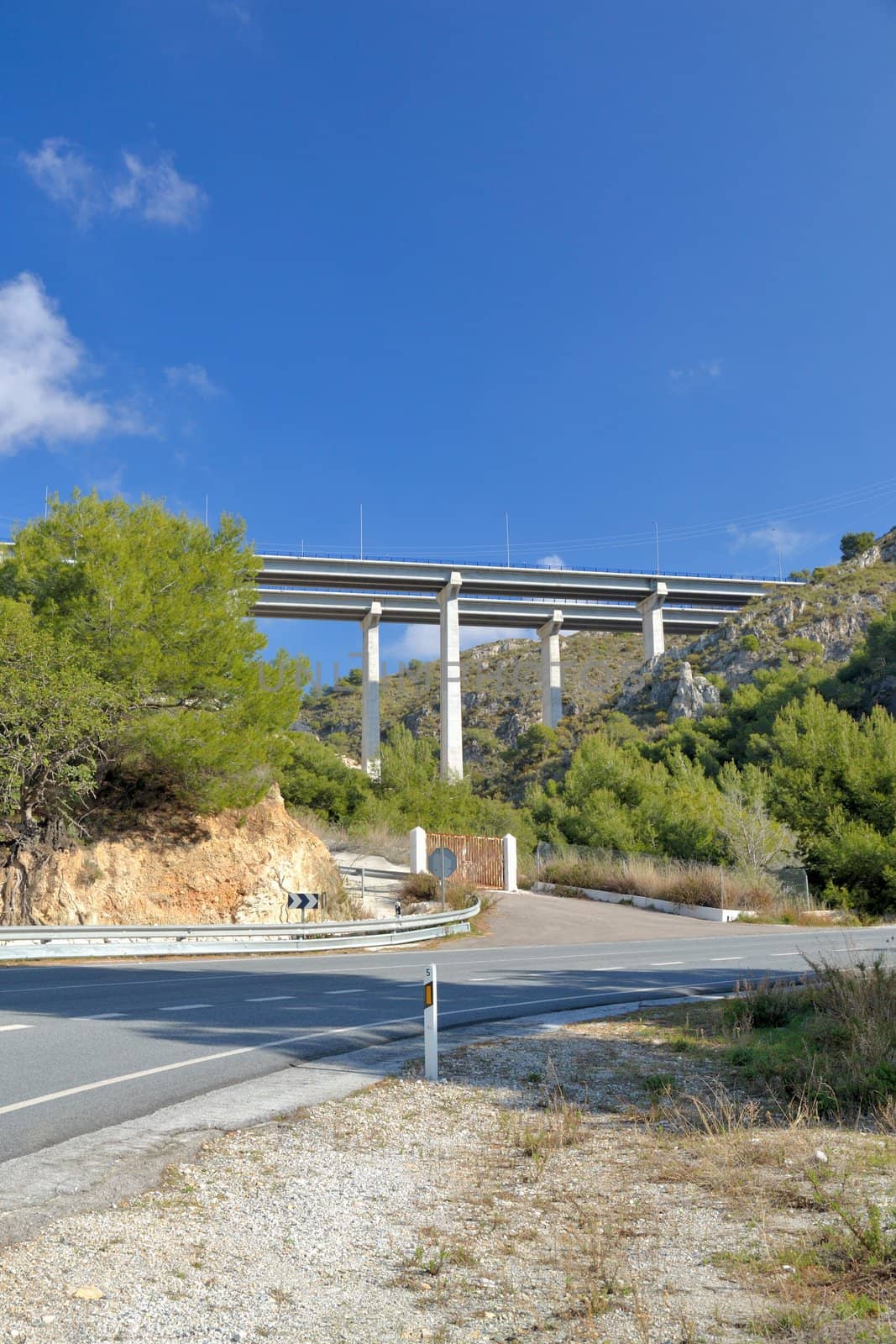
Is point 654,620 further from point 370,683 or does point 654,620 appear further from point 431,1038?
point 431,1038

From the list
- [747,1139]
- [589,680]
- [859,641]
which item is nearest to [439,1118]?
[747,1139]

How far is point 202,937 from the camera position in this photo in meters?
23.4

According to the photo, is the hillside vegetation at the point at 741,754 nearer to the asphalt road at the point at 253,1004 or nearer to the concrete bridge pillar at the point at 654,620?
the concrete bridge pillar at the point at 654,620

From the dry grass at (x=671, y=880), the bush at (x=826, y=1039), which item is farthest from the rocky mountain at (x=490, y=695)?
the bush at (x=826, y=1039)

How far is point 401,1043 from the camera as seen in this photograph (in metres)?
10.2

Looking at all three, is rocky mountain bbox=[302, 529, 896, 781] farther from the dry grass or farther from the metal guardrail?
the metal guardrail

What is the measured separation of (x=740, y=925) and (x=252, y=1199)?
Answer: 2735 cm

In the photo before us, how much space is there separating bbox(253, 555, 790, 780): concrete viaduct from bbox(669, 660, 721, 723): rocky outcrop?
12.8m

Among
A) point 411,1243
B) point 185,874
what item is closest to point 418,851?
point 185,874

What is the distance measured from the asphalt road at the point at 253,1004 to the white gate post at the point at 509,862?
42.1 ft

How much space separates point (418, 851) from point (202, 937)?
14116 mm

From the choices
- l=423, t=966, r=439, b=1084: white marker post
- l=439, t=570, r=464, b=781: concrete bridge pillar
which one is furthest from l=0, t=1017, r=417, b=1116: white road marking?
l=439, t=570, r=464, b=781: concrete bridge pillar

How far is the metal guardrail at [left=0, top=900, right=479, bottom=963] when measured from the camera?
1956cm

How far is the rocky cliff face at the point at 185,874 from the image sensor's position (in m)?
24.8
